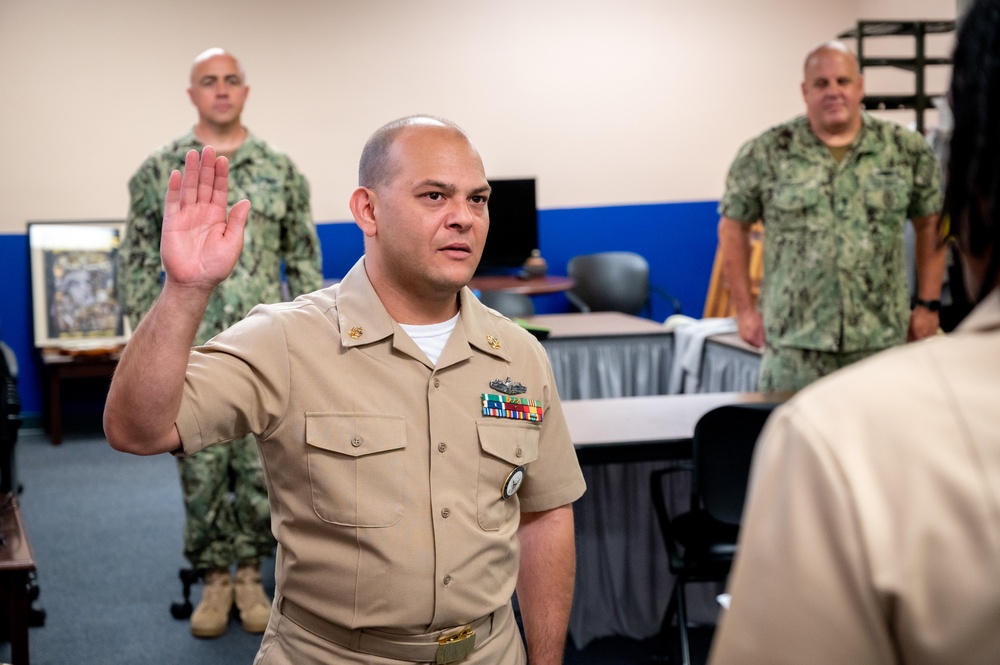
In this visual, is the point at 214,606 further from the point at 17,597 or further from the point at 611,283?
the point at 611,283

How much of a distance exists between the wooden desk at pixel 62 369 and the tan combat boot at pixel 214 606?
3.57m

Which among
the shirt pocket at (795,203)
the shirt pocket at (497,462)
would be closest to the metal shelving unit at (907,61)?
the shirt pocket at (795,203)

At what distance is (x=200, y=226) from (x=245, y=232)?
207 centimetres

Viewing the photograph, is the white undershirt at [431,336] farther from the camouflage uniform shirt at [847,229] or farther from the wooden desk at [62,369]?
the wooden desk at [62,369]

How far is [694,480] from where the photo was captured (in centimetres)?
308

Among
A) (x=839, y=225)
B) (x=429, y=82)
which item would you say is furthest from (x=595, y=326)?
(x=429, y=82)

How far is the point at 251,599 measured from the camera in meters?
3.72

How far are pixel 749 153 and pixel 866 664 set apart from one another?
3.38 metres

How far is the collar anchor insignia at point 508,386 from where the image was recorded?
1.86m

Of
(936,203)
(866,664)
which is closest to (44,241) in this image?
(936,203)

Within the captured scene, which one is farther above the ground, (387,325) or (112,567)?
(387,325)

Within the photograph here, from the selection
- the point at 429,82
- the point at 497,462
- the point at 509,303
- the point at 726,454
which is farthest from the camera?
the point at 429,82

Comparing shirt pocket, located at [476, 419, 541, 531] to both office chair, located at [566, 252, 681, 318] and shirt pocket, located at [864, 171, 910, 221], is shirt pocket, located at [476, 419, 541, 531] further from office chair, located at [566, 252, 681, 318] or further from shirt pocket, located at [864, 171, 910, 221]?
office chair, located at [566, 252, 681, 318]

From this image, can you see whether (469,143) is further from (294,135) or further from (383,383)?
(294,135)
